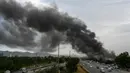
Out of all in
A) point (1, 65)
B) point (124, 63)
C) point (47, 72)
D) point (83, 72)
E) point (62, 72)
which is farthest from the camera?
point (124, 63)

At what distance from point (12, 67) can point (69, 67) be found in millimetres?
28233

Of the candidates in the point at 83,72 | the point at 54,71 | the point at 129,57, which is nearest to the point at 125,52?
the point at 129,57

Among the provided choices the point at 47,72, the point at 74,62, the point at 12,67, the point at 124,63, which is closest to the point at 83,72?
the point at 74,62

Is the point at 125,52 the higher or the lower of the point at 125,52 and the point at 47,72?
the higher

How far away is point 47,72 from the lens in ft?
255

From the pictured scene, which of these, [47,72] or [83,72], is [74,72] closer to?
[83,72]

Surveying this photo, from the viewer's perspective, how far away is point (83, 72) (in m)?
112

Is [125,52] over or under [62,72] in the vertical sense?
over

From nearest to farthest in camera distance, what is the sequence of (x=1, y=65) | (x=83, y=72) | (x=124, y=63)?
(x=83, y=72) → (x=1, y=65) → (x=124, y=63)

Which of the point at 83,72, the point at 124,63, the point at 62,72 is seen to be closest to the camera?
the point at 62,72

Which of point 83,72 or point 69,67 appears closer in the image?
point 69,67

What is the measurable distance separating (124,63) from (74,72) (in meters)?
96.0

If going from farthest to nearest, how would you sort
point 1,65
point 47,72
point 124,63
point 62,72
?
1. point 124,63
2. point 1,65
3. point 62,72
4. point 47,72

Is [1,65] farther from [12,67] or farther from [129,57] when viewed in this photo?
[129,57]
